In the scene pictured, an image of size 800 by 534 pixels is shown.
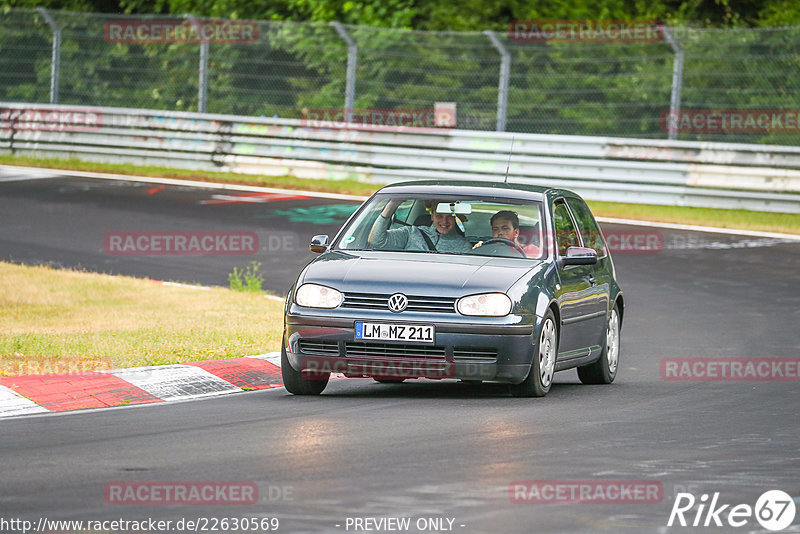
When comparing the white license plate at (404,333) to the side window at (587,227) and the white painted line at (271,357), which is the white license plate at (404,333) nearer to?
the white painted line at (271,357)

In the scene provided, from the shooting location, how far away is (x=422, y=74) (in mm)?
27078

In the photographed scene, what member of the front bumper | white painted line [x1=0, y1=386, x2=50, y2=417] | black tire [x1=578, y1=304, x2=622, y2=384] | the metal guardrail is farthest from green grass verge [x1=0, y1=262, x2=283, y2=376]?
the metal guardrail

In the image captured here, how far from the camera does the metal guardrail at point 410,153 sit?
2389 cm

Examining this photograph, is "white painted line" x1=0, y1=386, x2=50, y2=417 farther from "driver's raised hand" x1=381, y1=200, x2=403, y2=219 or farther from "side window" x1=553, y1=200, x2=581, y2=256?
"side window" x1=553, y1=200, x2=581, y2=256

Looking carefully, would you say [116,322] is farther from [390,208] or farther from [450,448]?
[450,448]

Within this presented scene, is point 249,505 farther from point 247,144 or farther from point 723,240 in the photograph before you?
point 247,144

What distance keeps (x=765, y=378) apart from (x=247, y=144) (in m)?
17.3

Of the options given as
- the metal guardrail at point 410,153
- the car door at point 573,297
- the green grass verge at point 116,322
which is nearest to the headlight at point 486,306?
the car door at point 573,297

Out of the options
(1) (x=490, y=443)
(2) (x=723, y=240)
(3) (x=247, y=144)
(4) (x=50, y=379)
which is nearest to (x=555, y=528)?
(1) (x=490, y=443)

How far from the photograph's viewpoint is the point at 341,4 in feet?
106

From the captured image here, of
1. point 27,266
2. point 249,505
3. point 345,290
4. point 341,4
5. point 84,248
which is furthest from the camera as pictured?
point 341,4

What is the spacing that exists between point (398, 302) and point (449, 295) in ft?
1.06

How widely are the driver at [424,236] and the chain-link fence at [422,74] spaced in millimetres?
14204

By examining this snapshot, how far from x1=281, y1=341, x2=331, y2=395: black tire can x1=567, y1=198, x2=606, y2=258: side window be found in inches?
105
